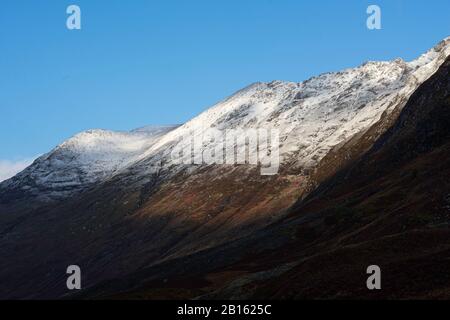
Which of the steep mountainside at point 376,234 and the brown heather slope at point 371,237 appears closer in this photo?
the steep mountainside at point 376,234

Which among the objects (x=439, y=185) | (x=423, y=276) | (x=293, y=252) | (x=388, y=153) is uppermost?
(x=388, y=153)

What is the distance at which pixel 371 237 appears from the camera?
280 ft

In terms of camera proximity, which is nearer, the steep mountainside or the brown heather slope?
the steep mountainside

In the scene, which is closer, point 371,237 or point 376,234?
point 376,234

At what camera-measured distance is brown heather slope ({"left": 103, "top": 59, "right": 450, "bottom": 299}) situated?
5816cm

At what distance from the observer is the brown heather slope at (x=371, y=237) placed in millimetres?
58156

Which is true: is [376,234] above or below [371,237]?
above
